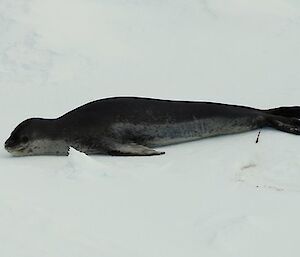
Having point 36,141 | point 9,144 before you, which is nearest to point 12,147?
point 9,144

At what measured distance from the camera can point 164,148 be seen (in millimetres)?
4410

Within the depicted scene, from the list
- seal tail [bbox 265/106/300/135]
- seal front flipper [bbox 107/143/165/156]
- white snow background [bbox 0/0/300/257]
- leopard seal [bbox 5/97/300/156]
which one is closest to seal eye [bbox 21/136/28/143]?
leopard seal [bbox 5/97/300/156]

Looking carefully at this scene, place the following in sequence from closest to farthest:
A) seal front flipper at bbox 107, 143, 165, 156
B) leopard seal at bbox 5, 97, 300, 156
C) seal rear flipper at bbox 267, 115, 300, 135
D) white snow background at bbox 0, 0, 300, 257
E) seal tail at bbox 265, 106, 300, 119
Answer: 1. white snow background at bbox 0, 0, 300, 257
2. seal front flipper at bbox 107, 143, 165, 156
3. leopard seal at bbox 5, 97, 300, 156
4. seal rear flipper at bbox 267, 115, 300, 135
5. seal tail at bbox 265, 106, 300, 119

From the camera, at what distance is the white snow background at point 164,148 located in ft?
9.51

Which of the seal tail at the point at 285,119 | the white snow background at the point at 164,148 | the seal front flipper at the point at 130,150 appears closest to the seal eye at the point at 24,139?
the white snow background at the point at 164,148

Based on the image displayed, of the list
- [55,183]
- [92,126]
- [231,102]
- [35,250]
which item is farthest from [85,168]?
[231,102]

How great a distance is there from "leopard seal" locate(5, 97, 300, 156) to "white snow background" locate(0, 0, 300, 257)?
94 mm

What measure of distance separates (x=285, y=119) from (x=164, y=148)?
84 cm

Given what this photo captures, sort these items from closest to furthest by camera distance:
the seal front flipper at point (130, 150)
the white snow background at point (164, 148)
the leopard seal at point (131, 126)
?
the white snow background at point (164, 148), the seal front flipper at point (130, 150), the leopard seal at point (131, 126)

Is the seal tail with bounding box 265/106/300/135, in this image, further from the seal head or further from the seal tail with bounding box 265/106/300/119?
the seal head

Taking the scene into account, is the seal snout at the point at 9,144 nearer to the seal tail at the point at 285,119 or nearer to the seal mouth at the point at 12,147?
the seal mouth at the point at 12,147

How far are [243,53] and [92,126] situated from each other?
272cm

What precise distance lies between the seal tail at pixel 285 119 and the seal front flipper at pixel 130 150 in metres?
0.84

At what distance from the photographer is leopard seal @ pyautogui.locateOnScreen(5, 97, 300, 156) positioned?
4.36 meters
